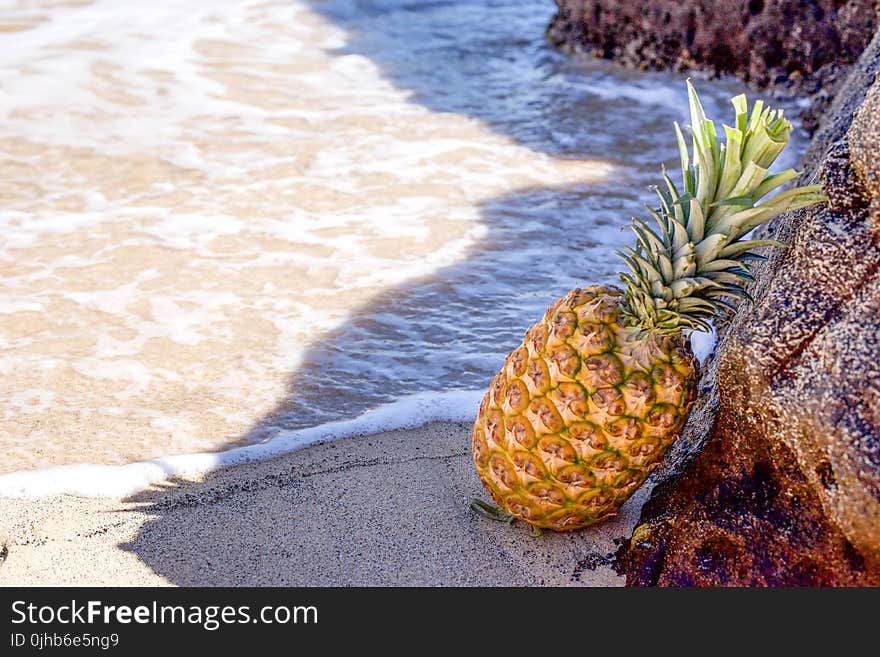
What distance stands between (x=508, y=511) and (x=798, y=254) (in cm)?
102

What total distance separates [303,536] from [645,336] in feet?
3.72

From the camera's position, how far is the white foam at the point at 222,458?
3.22 m

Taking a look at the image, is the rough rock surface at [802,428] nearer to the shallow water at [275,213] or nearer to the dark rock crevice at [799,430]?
the dark rock crevice at [799,430]

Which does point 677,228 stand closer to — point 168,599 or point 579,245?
point 168,599

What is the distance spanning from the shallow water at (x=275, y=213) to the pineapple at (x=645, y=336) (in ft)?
4.79

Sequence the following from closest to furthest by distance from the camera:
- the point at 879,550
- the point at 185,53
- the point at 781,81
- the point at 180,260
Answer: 1. the point at 879,550
2. the point at 180,260
3. the point at 781,81
4. the point at 185,53

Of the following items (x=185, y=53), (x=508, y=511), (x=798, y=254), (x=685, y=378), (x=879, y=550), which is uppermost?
(x=798, y=254)

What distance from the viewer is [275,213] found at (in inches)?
225

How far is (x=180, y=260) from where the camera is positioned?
5.08 metres

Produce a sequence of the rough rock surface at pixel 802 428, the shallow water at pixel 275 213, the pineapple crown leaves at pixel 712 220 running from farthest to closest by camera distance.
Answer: the shallow water at pixel 275 213, the pineapple crown leaves at pixel 712 220, the rough rock surface at pixel 802 428

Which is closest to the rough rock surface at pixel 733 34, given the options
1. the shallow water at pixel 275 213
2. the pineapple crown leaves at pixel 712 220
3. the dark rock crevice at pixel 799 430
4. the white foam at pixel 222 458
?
the shallow water at pixel 275 213

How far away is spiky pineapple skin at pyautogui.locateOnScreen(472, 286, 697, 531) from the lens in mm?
2352

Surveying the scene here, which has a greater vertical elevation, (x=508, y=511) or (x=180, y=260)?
(x=508, y=511)

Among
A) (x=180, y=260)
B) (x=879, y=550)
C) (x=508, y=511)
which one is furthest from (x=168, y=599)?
(x=180, y=260)
